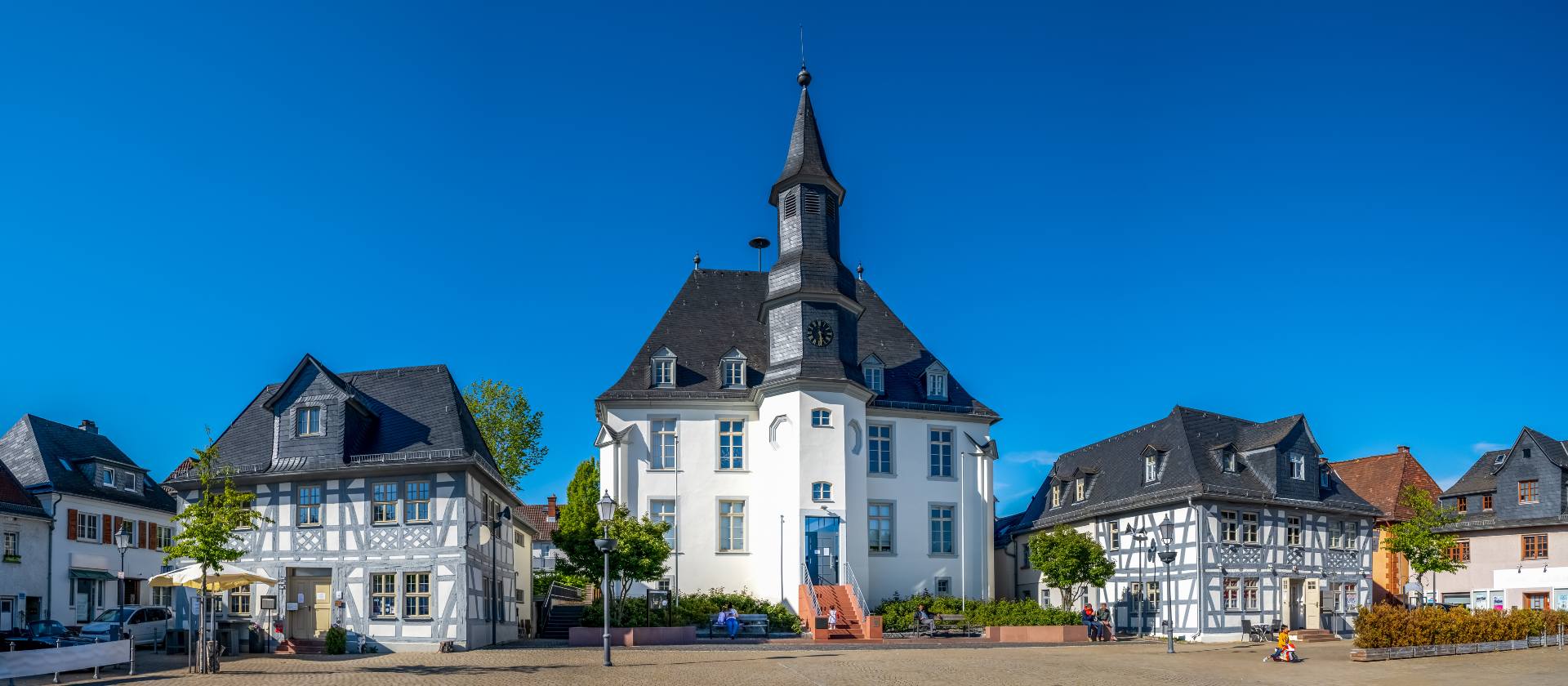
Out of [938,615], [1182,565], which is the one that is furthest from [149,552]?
[1182,565]

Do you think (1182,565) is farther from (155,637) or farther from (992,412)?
(155,637)

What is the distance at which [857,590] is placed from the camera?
3981 cm

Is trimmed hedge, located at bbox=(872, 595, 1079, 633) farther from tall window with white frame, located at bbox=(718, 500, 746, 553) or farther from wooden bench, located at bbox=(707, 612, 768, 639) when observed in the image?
tall window with white frame, located at bbox=(718, 500, 746, 553)

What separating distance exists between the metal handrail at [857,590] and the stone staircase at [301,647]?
15.0 m

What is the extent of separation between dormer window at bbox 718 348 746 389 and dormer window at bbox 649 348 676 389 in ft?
5.45

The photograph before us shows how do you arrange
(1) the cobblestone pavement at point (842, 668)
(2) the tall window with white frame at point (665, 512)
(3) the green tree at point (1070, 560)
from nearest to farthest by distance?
(1) the cobblestone pavement at point (842, 668) < (3) the green tree at point (1070, 560) < (2) the tall window with white frame at point (665, 512)

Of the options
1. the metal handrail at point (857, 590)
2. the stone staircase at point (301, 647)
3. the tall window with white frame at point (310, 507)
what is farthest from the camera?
the metal handrail at point (857, 590)

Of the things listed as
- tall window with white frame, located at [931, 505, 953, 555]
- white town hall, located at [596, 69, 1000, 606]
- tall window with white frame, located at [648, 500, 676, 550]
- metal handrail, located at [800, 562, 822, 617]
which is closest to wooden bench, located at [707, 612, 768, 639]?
metal handrail, located at [800, 562, 822, 617]

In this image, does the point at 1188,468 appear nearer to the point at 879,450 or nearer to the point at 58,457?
the point at 879,450

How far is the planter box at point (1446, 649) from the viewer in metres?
29.5

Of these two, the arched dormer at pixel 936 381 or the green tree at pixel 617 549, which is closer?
the green tree at pixel 617 549

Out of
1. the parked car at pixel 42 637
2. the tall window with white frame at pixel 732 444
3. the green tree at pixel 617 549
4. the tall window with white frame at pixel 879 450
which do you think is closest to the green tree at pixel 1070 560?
the tall window with white frame at pixel 879 450

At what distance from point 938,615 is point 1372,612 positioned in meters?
13.1

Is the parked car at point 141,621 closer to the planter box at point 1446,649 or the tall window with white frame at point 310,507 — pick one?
the tall window with white frame at point 310,507
